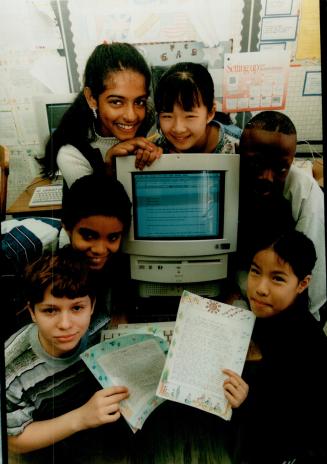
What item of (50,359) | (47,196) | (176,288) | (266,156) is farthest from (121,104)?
(50,359)

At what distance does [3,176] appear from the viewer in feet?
3.21

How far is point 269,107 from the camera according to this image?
3.18ft

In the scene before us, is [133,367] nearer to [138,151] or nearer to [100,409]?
[100,409]

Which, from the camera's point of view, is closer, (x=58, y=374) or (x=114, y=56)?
(x=114, y=56)

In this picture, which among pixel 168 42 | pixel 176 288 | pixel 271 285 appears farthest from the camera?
pixel 176 288

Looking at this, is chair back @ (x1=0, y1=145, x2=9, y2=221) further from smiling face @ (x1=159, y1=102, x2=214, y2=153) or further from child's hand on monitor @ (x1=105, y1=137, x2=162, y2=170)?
smiling face @ (x1=159, y1=102, x2=214, y2=153)

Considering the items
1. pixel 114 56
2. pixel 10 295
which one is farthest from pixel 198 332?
pixel 114 56

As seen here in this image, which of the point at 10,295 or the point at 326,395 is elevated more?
the point at 10,295

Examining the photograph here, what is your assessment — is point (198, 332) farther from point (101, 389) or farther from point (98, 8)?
point (98, 8)

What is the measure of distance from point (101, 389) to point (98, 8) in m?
1.01

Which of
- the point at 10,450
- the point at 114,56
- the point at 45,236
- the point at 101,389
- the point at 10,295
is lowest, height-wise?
the point at 10,450

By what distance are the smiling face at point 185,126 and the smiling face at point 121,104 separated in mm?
69

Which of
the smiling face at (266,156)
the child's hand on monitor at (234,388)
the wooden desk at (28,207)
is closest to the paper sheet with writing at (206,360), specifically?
the child's hand on monitor at (234,388)

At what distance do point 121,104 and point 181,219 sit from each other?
355 mm
